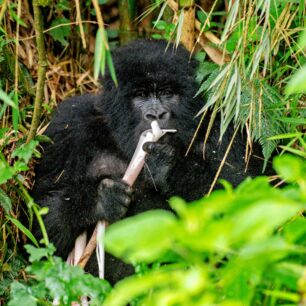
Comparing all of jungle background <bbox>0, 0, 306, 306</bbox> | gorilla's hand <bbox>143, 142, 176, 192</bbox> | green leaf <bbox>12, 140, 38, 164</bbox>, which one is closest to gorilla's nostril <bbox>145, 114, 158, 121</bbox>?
gorilla's hand <bbox>143, 142, 176, 192</bbox>

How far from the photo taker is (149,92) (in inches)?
133

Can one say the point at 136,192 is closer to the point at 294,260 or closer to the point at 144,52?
the point at 144,52

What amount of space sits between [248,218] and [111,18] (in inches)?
161

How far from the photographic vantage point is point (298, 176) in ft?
4.50

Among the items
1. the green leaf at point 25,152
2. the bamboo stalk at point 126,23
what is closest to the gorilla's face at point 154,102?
the green leaf at point 25,152

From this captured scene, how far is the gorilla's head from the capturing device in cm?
331

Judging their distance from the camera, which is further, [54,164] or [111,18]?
[111,18]

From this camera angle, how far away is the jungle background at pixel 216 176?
43.4 inches

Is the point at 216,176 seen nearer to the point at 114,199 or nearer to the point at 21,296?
the point at 114,199

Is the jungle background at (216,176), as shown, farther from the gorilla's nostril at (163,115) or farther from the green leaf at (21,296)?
the gorilla's nostril at (163,115)

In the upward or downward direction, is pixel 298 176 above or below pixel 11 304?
above

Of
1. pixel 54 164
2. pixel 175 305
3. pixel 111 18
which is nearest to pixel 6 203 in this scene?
pixel 54 164

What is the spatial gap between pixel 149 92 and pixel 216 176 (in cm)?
85

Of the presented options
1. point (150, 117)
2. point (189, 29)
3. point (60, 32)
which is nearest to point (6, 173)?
point (150, 117)
